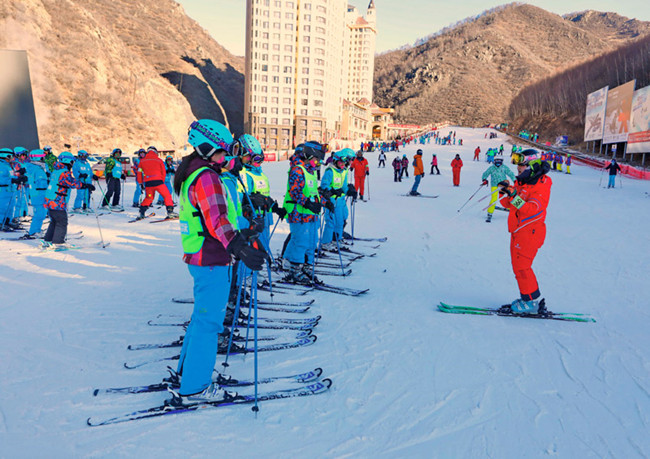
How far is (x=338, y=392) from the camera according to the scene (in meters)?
3.27

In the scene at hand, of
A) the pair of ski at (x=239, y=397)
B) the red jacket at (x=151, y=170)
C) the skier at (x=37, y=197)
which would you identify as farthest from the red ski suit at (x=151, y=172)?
the pair of ski at (x=239, y=397)

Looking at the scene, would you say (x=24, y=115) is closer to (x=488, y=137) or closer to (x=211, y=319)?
(x=211, y=319)

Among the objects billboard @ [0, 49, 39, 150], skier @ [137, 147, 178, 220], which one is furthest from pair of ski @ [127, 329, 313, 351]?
billboard @ [0, 49, 39, 150]

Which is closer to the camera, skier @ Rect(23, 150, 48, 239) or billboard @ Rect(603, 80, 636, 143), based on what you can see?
skier @ Rect(23, 150, 48, 239)

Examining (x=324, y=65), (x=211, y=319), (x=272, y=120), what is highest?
(x=324, y=65)

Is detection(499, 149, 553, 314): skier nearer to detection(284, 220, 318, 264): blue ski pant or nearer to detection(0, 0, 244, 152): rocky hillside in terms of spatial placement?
detection(284, 220, 318, 264): blue ski pant

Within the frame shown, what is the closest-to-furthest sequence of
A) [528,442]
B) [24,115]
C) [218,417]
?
[528,442] < [218,417] < [24,115]

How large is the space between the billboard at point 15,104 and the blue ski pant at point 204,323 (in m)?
22.4

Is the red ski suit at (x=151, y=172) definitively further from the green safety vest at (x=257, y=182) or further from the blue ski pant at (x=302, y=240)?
the blue ski pant at (x=302, y=240)

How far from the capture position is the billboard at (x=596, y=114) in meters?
31.5

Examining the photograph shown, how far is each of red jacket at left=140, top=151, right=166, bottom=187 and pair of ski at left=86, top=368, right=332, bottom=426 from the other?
9213 mm

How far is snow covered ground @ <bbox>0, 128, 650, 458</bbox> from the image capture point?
2.70 metres

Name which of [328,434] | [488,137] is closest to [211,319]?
[328,434]

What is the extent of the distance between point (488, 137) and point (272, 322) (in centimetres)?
5616
